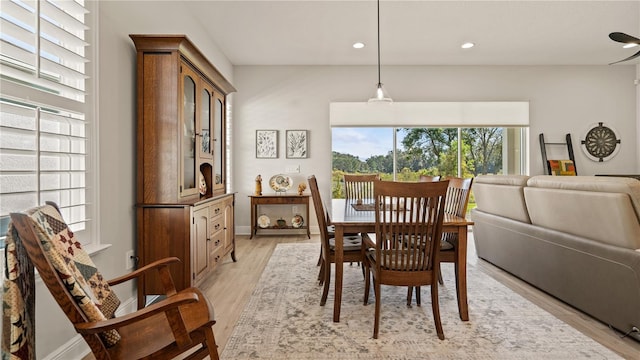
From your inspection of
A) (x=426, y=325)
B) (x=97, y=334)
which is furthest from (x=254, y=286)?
(x=97, y=334)

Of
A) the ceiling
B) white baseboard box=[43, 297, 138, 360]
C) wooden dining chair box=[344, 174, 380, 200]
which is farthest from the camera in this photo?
wooden dining chair box=[344, 174, 380, 200]

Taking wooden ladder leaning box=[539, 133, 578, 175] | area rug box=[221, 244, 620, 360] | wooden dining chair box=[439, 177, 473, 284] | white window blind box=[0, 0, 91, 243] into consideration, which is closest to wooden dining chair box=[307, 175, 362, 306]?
area rug box=[221, 244, 620, 360]

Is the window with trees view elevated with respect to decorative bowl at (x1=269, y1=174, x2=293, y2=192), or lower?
elevated

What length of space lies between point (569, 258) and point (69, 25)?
351 cm

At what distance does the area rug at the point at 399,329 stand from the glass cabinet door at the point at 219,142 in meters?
1.25

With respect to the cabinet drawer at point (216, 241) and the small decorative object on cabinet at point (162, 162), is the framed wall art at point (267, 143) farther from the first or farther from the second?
the small decorative object on cabinet at point (162, 162)

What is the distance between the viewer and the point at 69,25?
172cm

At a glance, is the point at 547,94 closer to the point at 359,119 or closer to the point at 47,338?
the point at 359,119

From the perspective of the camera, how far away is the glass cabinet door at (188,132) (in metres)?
2.47

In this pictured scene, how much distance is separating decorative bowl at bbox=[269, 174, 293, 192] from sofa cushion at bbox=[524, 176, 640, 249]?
3.35 meters

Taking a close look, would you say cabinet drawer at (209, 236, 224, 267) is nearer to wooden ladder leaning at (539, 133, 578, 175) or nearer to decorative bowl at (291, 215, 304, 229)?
decorative bowl at (291, 215, 304, 229)

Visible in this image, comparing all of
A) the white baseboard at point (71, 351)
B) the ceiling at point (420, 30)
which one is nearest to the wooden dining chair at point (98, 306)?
the white baseboard at point (71, 351)

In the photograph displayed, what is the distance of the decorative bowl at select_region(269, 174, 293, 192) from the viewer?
5.12 m

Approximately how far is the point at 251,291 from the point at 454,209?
1.89m
